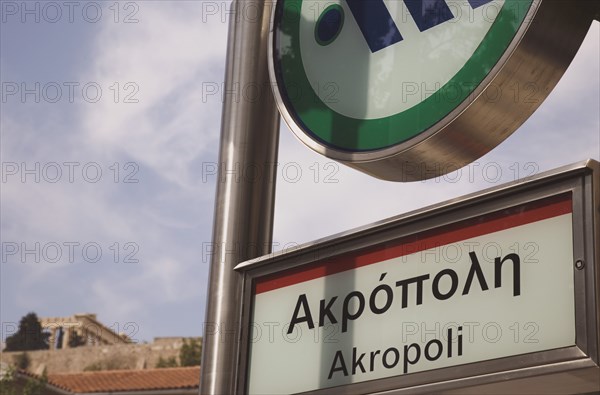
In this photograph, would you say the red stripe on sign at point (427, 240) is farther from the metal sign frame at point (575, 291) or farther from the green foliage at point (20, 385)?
the green foliage at point (20, 385)

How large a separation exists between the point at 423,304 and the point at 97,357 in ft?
157

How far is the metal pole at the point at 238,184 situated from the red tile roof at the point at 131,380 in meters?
20.9

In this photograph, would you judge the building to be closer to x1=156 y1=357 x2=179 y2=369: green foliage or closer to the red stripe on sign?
x1=156 y1=357 x2=179 y2=369: green foliage

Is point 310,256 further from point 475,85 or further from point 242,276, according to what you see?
point 475,85

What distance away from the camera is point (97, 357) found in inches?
1884

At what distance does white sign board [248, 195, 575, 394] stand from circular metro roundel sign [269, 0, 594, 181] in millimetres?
263

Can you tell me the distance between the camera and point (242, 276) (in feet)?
6.42

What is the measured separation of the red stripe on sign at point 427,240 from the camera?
4.77 ft

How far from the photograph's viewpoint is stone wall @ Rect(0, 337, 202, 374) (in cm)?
4638

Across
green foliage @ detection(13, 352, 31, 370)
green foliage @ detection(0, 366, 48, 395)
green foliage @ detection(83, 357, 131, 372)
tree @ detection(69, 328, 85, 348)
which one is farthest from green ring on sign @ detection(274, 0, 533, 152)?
tree @ detection(69, 328, 85, 348)

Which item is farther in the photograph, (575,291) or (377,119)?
(377,119)

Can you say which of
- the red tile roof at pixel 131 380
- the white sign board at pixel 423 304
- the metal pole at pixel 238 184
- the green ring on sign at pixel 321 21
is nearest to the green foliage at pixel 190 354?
the red tile roof at pixel 131 380

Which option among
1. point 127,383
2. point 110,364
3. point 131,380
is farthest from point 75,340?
point 127,383

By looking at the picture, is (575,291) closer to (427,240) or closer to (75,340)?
(427,240)
